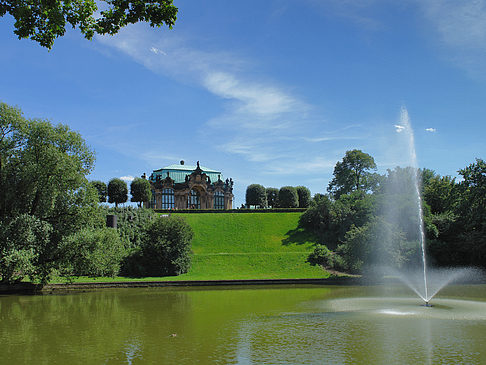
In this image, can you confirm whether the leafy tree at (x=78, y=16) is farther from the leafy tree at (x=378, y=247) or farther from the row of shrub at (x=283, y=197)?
the row of shrub at (x=283, y=197)

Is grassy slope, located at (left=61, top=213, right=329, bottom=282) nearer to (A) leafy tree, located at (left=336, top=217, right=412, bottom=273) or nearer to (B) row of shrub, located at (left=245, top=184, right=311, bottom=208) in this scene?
(A) leafy tree, located at (left=336, top=217, right=412, bottom=273)

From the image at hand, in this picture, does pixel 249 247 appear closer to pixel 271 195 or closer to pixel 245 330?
pixel 245 330

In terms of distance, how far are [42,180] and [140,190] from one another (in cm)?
4989

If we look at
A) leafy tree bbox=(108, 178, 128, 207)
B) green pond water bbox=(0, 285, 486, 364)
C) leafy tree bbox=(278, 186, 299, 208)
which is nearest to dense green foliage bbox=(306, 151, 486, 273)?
green pond water bbox=(0, 285, 486, 364)

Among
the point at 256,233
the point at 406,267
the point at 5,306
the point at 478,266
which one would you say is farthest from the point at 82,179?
the point at 478,266

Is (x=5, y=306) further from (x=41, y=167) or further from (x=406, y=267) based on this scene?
(x=406, y=267)

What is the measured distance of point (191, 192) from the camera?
280 ft

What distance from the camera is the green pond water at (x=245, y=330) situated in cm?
1270

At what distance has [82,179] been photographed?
29.2 meters

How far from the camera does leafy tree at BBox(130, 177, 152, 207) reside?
7712cm

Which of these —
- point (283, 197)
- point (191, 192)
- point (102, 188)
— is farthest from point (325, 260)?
point (102, 188)

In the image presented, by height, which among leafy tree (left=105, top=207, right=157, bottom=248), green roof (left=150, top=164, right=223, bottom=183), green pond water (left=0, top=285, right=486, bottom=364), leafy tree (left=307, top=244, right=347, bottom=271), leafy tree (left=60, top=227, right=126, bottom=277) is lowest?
green pond water (left=0, top=285, right=486, bottom=364)

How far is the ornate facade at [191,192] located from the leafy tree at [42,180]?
174ft

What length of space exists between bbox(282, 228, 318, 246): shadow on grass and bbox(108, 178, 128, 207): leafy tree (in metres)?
35.2
